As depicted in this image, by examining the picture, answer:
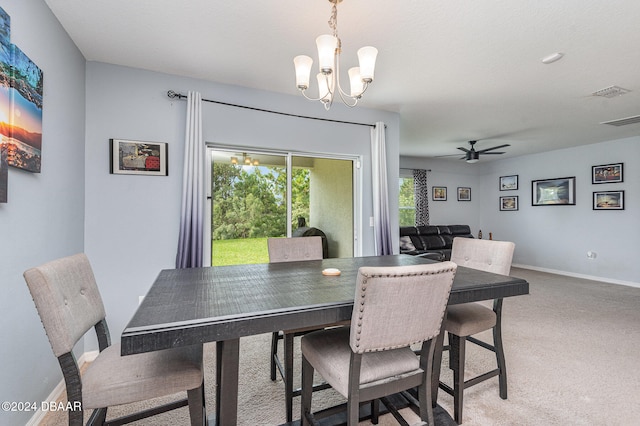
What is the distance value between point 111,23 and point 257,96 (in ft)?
4.45

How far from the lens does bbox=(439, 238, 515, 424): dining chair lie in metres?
1.72

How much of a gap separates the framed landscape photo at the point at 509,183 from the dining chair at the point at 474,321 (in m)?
5.83

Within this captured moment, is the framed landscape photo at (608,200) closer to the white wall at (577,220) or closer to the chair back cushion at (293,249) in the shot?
the white wall at (577,220)

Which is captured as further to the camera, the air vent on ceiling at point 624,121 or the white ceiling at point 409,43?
the air vent on ceiling at point 624,121

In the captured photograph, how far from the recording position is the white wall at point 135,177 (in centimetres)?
259

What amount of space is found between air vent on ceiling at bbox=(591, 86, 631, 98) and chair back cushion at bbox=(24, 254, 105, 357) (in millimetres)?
4688

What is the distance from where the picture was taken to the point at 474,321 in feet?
5.79

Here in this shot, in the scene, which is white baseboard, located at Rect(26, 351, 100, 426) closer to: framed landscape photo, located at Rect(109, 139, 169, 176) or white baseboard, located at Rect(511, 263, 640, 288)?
framed landscape photo, located at Rect(109, 139, 169, 176)

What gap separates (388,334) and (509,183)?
741 cm

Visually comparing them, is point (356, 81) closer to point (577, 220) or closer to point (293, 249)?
point (293, 249)

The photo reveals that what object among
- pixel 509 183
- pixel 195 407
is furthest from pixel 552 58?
pixel 509 183

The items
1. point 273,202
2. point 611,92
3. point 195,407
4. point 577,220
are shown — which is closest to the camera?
point 195,407

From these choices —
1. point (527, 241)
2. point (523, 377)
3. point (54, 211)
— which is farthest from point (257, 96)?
point (527, 241)

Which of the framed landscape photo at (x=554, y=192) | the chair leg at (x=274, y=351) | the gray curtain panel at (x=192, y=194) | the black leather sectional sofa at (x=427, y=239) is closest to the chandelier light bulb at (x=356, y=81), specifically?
the gray curtain panel at (x=192, y=194)
